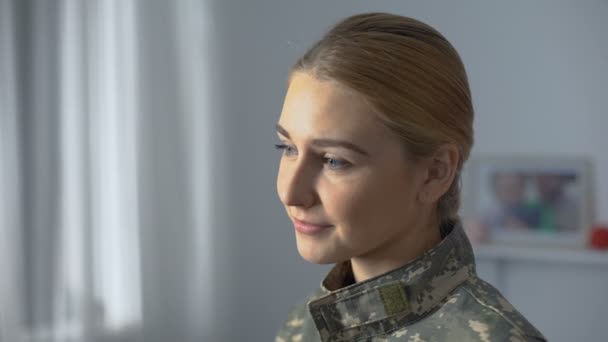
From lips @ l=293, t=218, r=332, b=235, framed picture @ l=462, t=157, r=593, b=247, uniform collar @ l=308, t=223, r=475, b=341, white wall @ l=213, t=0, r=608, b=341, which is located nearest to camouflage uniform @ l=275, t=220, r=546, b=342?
uniform collar @ l=308, t=223, r=475, b=341

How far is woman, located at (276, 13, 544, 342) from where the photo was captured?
3.48 ft

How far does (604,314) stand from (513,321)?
247 centimetres

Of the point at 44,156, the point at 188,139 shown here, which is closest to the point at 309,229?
the point at 44,156

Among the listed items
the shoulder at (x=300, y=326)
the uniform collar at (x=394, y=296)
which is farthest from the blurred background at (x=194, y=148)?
the uniform collar at (x=394, y=296)

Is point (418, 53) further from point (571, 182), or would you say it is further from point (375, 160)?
point (571, 182)

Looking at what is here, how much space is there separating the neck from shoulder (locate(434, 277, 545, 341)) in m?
0.07

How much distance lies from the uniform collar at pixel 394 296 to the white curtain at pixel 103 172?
157cm

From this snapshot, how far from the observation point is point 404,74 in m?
1.06

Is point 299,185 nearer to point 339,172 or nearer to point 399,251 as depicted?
point 339,172

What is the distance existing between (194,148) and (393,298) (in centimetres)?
219

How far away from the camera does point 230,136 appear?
3.45 meters

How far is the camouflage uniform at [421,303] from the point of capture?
1089 millimetres

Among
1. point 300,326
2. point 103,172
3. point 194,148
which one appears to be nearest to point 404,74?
point 300,326

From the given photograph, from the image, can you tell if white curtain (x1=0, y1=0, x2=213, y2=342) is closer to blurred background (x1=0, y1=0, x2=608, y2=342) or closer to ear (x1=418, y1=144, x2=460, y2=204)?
blurred background (x1=0, y1=0, x2=608, y2=342)
